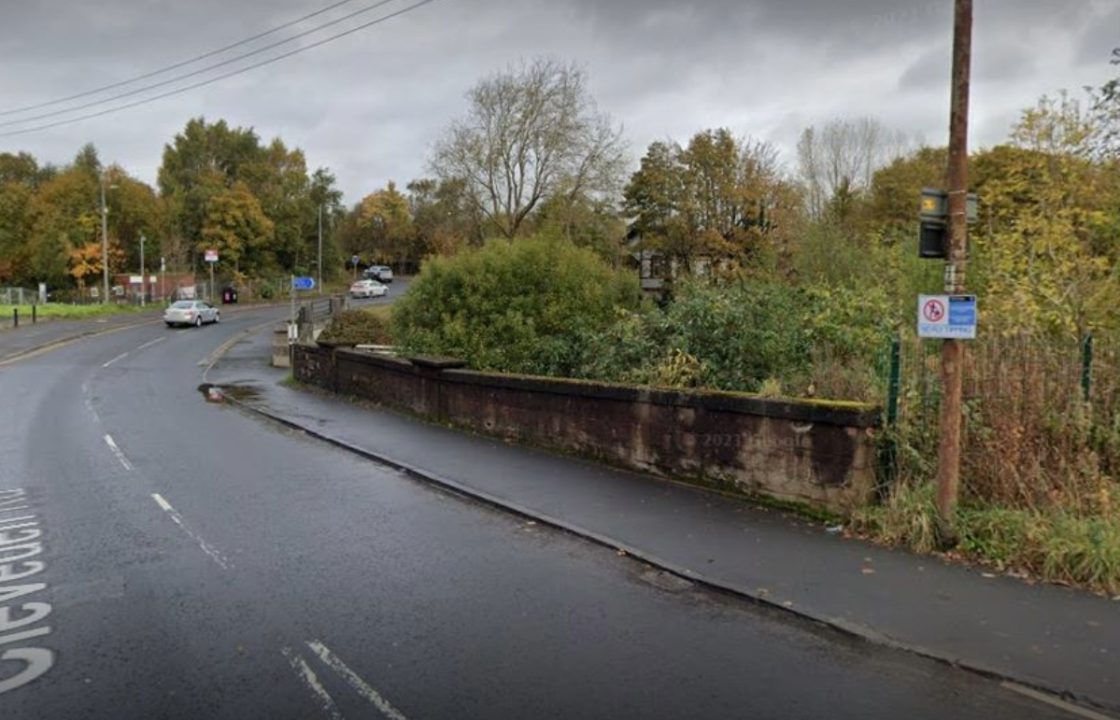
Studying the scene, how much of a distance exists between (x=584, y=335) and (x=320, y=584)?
945 centimetres

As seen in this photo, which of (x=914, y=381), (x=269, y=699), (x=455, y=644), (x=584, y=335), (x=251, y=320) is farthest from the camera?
(x=251, y=320)

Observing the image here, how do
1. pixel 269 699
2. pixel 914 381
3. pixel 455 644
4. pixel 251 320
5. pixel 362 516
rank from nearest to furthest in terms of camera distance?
pixel 269 699 < pixel 455 644 < pixel 914 381 < pixel 362 516 < pixel 251 320

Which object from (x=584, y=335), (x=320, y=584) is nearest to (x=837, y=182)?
(x=584, y=335)

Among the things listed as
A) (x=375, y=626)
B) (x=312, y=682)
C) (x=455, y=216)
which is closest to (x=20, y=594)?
(x=375, y=626)

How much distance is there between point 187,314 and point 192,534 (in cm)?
4243

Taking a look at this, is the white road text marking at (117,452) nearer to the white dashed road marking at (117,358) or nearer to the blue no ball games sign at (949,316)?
the blue no ball games sign at (949,316)

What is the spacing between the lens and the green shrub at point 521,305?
52.3 ft

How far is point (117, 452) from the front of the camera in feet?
43.8

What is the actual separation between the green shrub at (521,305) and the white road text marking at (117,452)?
6.10 metres

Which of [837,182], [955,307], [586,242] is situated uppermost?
[837,182]

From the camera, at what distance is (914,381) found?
8.35 meters

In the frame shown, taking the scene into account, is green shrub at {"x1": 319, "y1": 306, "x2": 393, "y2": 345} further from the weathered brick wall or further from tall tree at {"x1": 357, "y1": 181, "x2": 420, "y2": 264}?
tall tree at {"x1": 357, "y1": 181, "x2": 420, "y2": 264}

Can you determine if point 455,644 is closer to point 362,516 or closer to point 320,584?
point 320,584

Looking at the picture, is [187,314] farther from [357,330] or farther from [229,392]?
[229,392]
